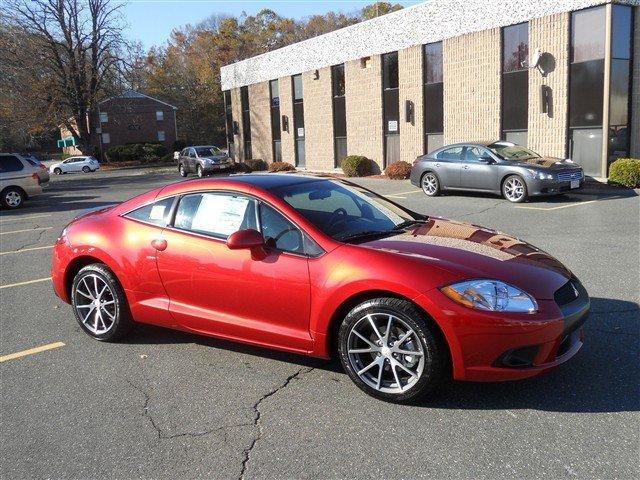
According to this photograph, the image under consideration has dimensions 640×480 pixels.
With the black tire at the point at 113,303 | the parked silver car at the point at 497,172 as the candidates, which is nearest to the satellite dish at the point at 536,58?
the parked silver car at the point at 497,172

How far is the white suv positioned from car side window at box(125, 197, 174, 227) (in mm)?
15219

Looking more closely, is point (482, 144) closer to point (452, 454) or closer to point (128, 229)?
point (128, 229)

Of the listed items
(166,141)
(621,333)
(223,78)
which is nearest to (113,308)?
(621,333)

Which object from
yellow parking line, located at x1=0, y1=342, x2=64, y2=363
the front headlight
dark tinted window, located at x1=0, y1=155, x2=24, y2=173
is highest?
dark tinted window, located at x1=0, y1=155, x2=24, y2=173

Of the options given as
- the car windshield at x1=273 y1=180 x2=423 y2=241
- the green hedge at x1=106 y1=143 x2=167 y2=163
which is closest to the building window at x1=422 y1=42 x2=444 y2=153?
the car windshield at x1=273 y1=180 x2=423 y2=241

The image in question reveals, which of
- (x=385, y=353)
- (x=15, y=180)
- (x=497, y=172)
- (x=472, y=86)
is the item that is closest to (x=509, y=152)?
(x=497, y=172)

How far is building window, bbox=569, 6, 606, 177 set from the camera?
16.9 metres

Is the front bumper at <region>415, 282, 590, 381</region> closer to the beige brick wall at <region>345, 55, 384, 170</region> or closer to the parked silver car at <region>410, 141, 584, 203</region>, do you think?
the parked silver car at <region>410, 141, 584, 203</region>

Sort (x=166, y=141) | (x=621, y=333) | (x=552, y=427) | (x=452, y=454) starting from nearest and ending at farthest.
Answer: (x=452, y=454) < (x=552, y=427) < (x=621, y=333) < (x=166, y=141)

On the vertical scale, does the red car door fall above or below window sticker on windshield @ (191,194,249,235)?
below

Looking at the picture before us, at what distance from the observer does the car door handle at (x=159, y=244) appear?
4.75m

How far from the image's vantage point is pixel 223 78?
3866cm

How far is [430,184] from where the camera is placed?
1666 cm

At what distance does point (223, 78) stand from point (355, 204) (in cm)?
3594
